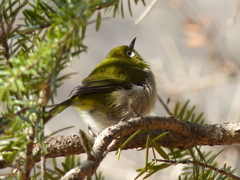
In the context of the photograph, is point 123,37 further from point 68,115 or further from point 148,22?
point 68,115

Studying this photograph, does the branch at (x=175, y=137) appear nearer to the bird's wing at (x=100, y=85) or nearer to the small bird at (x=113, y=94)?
the small bird at (x=113, y=94)

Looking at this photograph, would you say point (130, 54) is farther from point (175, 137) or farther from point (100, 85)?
point (175, 137)

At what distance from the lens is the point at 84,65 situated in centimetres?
464

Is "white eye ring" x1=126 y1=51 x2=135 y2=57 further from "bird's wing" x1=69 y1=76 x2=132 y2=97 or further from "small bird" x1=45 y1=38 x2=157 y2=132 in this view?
"bird's wing" x1=69 y1=76 x2=132 y2=97

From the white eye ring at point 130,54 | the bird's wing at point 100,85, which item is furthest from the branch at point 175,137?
the white eye ring at point 130,54

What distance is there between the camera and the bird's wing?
1845 millimetres

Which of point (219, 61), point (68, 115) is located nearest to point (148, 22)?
point (68, 115)

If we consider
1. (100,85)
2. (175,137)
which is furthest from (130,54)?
(175,137)

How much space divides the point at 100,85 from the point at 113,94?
94 mm

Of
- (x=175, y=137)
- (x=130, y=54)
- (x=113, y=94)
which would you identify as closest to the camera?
(x=175, y=137)

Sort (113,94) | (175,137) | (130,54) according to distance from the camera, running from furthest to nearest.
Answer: (130,54) < (113,94) < (175,137)

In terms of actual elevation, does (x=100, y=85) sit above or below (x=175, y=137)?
above

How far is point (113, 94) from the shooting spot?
1.96 meters

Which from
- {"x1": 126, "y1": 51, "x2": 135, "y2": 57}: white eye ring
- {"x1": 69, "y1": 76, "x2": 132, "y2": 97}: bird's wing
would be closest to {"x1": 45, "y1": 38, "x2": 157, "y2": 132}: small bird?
{"x1": 69, "y1": 76, "x2": 132, "y2": 97}: bird's wing
